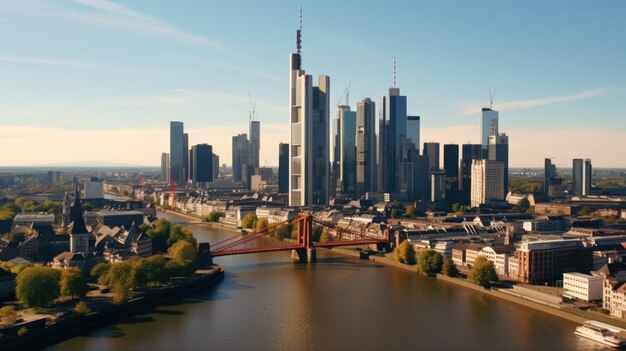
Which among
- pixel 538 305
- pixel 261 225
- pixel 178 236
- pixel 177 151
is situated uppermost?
pixel 177 151

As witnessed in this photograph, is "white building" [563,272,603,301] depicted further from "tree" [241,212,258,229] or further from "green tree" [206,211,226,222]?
"green tree" [206,211,226,222]

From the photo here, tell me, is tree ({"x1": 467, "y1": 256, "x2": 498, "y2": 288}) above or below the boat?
above

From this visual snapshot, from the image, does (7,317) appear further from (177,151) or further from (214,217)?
(177,151)

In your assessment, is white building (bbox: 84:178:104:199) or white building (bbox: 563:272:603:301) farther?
white building (bbox: 84:178:104:199)

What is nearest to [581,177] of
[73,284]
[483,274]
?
[483,274]

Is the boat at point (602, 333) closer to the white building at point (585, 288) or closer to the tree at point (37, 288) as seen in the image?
the white building at point (585, 288)

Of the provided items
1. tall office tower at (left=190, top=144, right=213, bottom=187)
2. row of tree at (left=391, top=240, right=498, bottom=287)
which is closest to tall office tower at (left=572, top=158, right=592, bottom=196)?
row of tree at (left=391, top=240, right=498, bottom=287)
